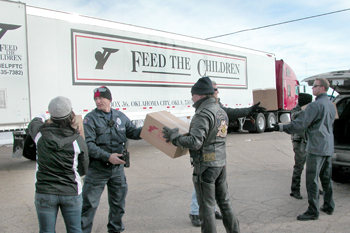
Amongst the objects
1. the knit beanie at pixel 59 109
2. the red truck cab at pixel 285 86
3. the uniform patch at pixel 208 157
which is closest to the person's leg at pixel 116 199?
the uniform patch at pixel 208 157

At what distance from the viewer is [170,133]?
3285 mm

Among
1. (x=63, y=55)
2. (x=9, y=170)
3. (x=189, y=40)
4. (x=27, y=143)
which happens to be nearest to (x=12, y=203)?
(x=27, y=143)

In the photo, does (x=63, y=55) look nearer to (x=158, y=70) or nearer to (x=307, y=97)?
(x=158, y=70)

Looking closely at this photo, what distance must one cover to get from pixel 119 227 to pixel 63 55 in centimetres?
590

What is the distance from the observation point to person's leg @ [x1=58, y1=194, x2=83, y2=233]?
8.43 feet

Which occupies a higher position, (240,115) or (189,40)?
(189,40)

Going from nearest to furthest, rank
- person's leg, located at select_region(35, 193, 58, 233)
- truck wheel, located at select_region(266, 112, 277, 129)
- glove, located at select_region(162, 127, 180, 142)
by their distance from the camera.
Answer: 1. person's leg, located at select_region(35, 193, 58, 233)
2. glove, located at select_region(162, 127, 180, 142)
3. truck wheel, located at select_region(266, 112, 277, 129)

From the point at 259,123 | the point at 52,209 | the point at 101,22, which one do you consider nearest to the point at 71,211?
the point at 52,209

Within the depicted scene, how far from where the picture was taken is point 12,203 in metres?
5.12

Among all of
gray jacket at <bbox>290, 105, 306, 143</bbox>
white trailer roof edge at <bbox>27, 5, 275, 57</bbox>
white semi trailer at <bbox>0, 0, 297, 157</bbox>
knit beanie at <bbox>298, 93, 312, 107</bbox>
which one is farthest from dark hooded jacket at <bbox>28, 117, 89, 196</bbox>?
white trailer roof edge at <bbox>27, 5, 275, 57</bbox>

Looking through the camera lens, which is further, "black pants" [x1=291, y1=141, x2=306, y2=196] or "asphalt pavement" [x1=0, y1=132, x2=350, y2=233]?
"black pants" [x1=291, y1=141, x2=306, y2=196]

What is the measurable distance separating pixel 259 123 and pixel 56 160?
14326mm

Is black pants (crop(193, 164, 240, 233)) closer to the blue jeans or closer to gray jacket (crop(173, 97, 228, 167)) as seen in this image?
gray jacket (crop(173, 97, 228, 167))

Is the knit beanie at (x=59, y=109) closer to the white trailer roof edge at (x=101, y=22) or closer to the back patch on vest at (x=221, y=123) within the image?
the back patch on vest at (x=221, y=123)
